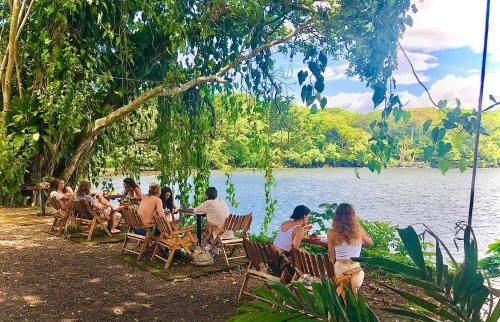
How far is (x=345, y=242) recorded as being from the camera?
4.61 meters

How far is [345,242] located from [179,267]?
2546 millimetres

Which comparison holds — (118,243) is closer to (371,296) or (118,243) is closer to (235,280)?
(235,280)

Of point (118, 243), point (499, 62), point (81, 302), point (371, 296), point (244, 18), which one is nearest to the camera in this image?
point (499, 62)

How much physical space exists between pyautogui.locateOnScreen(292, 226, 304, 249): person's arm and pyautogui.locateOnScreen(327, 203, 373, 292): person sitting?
1.10 ft

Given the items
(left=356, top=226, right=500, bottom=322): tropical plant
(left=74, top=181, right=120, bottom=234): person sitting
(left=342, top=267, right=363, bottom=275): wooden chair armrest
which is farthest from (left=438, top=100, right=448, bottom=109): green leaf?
(left=74, top=181, right=120, bottom=234): person sitting

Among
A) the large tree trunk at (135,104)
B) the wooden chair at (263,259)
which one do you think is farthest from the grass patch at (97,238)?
the wooden chair at (263,259)

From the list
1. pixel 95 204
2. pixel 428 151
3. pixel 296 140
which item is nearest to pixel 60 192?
pixel 95 204

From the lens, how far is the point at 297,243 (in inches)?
194

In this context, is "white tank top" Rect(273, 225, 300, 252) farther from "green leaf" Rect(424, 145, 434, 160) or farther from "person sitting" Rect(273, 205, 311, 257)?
"green leaf" Rect(424, 145, 434, 160)

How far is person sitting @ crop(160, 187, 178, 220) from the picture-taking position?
7707mm

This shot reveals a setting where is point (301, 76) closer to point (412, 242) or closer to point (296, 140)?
point (412, 242)

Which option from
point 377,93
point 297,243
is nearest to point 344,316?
point 377,93

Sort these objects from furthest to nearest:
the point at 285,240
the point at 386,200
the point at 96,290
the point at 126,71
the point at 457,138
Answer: the point at 386,200
the point at 126,71
the point at 96,290
the point at 285,240
the point at 457,138

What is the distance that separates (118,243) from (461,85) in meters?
6.34
